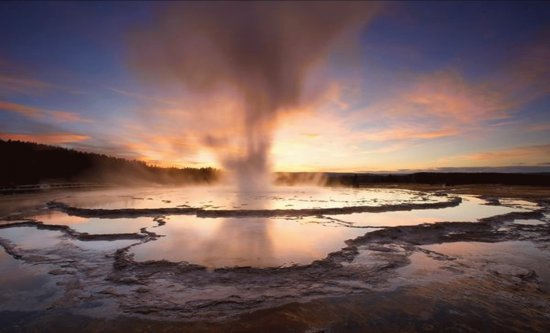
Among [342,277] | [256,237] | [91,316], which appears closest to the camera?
[91,316]

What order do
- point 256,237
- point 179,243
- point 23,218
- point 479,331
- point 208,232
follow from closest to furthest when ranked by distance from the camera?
point 479,331 → point 179,243 → point 256,237 → point 208,232 → point 23,218

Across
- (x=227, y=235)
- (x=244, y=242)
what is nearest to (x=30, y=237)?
(x=227, y=235)

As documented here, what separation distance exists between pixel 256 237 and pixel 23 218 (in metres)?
13.8

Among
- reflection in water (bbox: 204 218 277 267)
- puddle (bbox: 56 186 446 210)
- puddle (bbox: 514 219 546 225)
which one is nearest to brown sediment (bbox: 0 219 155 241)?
reflection in water (bbox: 204 218 277 267)

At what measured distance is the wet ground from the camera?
18.2 feet

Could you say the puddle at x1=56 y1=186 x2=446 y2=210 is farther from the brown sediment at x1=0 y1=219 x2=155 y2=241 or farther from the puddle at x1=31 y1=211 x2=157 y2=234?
the brown sediment at x1=0 y1=219 x2=155 y2=241

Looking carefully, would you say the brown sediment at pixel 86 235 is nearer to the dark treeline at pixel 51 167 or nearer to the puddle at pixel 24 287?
the puddle at pixel 24 287

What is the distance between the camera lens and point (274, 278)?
764cm

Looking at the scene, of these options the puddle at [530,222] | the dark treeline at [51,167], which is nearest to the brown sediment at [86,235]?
the puddle at [530,222]

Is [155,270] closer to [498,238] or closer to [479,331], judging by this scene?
[479,331]

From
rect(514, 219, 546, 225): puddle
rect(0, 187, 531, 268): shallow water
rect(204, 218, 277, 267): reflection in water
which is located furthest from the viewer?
rect(514, 219, 546, 225): puddle

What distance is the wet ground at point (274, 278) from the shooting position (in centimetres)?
555

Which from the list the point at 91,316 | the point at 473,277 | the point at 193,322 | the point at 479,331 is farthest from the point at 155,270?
the point at 473,277

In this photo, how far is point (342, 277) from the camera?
777 centimetres
